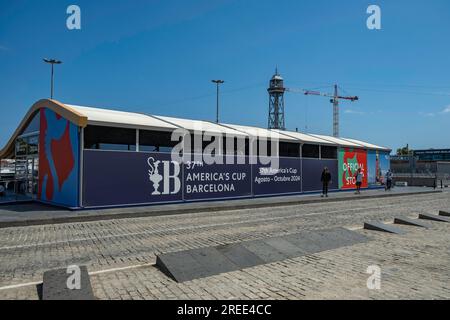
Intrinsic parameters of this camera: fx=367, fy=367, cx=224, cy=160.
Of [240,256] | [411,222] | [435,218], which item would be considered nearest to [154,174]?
[411,222]

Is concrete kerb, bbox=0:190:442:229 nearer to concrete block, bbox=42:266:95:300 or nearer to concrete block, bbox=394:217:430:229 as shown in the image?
concrete block, bbox=394:217:430:229

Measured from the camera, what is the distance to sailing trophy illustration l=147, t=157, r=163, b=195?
18.0 m

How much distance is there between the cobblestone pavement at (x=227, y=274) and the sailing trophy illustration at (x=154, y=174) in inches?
220

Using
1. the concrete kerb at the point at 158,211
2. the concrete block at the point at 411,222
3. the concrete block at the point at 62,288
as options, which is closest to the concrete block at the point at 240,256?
the concrete block at the point at 62,288

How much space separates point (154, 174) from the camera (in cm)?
1812

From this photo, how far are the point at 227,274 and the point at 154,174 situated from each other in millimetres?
12560

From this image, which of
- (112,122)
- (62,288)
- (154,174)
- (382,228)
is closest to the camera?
(62,288)

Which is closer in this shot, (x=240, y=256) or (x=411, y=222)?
(x=240, y=256)

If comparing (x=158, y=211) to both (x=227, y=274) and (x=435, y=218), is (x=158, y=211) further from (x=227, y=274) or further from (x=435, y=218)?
(x=435, y=218)

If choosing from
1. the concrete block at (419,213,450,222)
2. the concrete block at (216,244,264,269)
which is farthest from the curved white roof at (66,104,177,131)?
the concrete block at (419,213,450,222)

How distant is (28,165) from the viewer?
21438 millimetres

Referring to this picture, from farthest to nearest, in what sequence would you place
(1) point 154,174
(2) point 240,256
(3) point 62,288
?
(1) point 154,174 → (2) point 240,256 → (3) point 62,288

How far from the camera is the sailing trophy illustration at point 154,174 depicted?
17969 mm
